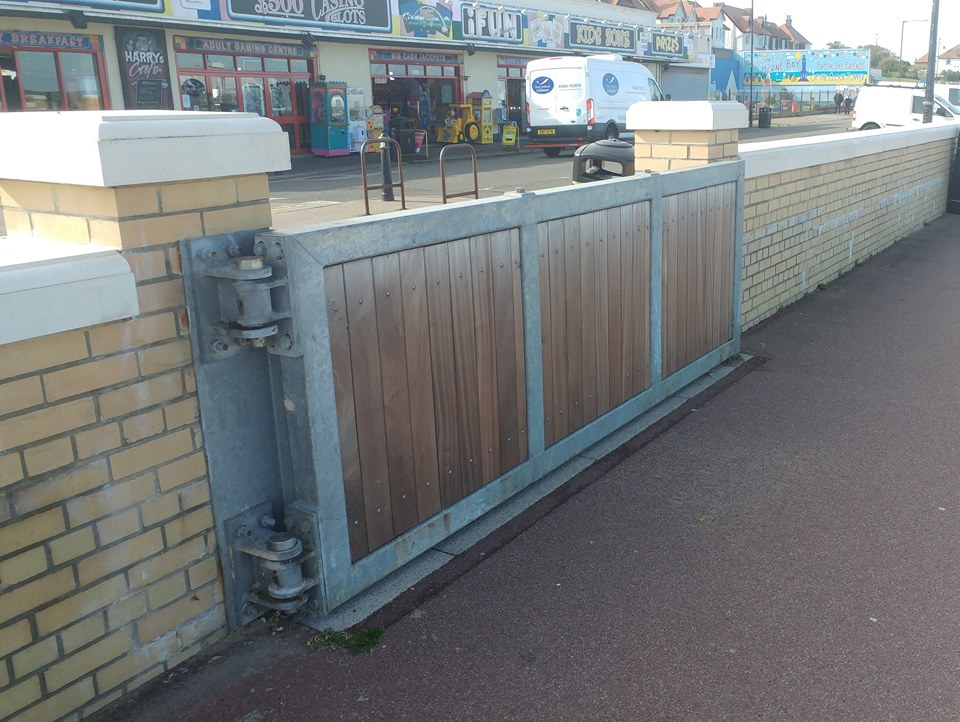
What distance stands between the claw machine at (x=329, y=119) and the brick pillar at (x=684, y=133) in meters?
19.1

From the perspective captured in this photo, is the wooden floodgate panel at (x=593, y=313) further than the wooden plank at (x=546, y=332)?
Yes

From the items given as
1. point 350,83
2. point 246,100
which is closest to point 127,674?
point 246,100

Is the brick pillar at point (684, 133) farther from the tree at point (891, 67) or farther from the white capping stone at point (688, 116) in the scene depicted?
the tree at point (891, 67)

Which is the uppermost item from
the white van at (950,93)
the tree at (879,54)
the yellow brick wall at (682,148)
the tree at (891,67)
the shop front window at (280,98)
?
the tree at (879,54)

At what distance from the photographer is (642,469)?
5.12m

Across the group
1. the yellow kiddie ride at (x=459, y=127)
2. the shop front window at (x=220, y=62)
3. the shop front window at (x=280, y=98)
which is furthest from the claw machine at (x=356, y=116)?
the yellow kiddie ride at (x=459, y=127)

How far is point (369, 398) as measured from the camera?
12.2 ft

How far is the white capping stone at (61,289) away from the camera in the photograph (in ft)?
8.63

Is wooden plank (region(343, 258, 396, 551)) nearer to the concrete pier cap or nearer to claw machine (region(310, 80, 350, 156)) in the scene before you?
the concrete pier cap

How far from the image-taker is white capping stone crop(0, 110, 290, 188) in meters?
2.86

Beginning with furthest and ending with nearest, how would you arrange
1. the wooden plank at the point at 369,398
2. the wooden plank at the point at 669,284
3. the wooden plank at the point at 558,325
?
the wooden plank at the point at 669,284
the wooden plank at the point at 558,325
the wooden plank at the point at 369,398

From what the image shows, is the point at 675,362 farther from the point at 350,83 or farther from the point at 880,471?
the point at 350,83

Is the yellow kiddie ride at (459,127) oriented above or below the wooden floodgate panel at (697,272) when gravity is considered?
above

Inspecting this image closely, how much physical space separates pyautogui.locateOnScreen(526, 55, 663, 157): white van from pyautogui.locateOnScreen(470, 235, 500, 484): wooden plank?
21.2 meters
